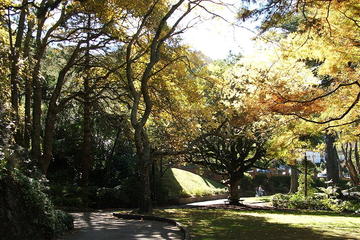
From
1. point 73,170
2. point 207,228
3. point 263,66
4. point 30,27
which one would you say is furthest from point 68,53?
point 207,228

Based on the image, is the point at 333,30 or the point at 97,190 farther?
the point at 97,190

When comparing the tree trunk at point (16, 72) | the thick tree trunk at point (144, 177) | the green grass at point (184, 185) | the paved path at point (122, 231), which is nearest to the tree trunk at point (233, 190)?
the green grass at point (184, 185)

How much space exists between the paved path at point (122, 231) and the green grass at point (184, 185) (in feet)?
35.1

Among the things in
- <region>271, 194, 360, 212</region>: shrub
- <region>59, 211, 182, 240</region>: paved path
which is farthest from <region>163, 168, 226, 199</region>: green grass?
<region>59, 211, 182, 240</region>: paved path

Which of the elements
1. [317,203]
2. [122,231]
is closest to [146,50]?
[122,231]

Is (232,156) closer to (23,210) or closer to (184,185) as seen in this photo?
(184,185)

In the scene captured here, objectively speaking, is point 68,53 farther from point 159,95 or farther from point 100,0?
point 100,0

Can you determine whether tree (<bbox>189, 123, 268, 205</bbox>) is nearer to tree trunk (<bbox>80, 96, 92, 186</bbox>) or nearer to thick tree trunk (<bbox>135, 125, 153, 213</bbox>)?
tree trunk (<bbox>80, 96, 92, 186</bbox>)

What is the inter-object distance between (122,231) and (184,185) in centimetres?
1656

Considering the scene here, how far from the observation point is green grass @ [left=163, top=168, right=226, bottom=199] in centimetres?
2361

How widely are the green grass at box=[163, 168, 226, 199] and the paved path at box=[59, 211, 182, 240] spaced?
35.1 ft

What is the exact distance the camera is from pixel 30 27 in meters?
13.8

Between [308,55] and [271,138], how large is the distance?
9585 millimetres

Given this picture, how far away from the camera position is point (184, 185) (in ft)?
86.7
